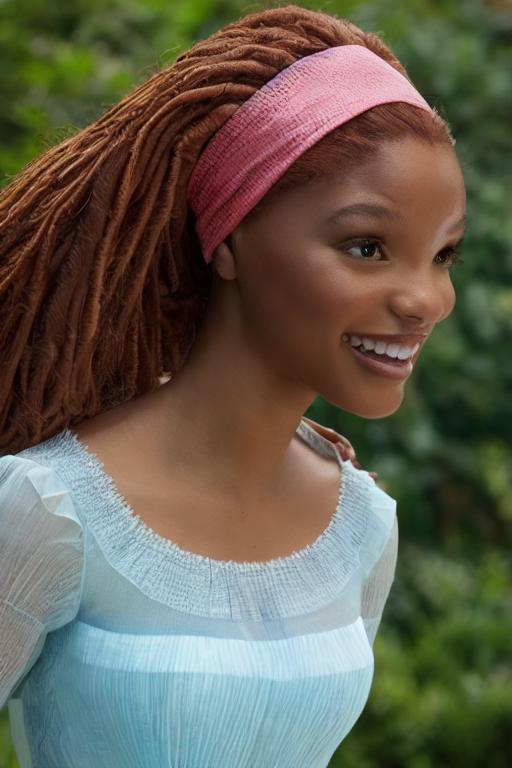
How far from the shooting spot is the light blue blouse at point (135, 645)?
174 cm

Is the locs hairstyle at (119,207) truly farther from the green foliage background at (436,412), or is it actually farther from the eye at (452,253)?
the green foliage background at (436,412)

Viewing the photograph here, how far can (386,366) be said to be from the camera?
1819 millimetres

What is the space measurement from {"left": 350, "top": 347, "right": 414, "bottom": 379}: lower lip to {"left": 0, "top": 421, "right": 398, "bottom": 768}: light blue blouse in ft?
1.10

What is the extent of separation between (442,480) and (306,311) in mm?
2887

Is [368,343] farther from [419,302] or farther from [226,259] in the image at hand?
[226,259]

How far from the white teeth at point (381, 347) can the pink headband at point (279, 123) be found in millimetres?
226

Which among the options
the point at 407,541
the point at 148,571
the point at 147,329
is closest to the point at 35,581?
the point at 148,571

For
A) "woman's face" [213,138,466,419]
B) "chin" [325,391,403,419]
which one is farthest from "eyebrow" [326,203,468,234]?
"chin" [325,391,403,419]

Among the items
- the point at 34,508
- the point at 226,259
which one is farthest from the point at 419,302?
the point at 34,508

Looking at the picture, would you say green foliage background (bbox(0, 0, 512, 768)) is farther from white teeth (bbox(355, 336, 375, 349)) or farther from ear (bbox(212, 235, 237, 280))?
white teeth (bbox(355, 336, 375, 349))

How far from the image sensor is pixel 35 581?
1.73 meters

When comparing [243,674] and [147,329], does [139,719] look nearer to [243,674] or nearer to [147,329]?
[243,674]

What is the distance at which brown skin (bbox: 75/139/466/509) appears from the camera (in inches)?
68.7

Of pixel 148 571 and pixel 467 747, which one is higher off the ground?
pixel 148 571
